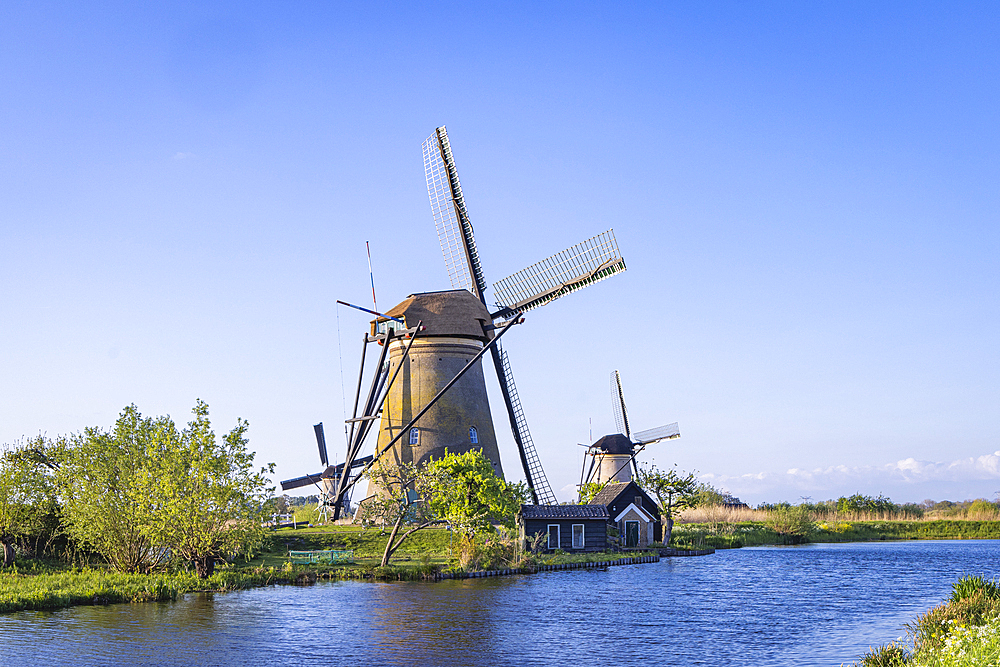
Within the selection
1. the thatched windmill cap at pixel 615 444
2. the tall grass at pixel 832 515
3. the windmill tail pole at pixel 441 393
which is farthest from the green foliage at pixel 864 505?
the windmill tail pole at pixel 441 393

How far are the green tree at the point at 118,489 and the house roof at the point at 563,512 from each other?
15.6m

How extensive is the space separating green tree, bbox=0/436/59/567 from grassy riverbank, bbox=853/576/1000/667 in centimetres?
2494

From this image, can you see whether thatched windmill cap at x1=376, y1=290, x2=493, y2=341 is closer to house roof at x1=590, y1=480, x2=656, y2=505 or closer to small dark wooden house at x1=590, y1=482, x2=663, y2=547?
house roof at x1=590, y1=480, x2=656, y2=505

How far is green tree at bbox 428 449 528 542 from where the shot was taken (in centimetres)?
2836

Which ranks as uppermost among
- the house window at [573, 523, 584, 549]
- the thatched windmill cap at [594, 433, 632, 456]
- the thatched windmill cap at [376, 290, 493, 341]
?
the thatched windmill cap at [376, 290, 493, 341]

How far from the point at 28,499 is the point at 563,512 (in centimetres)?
2033

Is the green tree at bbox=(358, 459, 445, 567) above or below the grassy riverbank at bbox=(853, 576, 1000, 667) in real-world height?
above

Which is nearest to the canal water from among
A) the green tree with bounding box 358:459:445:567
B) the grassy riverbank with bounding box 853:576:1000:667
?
the grassy riverbank with bounding box 853:576:1000:667

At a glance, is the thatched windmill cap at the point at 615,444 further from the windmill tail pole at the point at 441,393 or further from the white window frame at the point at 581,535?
the windmill tail pole at the point at 441,393

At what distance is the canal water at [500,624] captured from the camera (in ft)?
49.2

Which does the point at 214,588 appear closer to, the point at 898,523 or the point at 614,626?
the point at 614,626

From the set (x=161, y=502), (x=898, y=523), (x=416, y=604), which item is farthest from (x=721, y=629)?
(x=898, y=523)

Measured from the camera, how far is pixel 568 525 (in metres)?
37.5

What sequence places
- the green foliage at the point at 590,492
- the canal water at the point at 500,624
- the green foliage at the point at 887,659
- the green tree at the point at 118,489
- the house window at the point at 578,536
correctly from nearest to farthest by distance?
1. the green foliage at the point at 887,659
2. the canal water at the point at 500,624
3. the green tree at the point at 118,489
4. the house window at the point at 578,536
5. the green foliage at the point at 590,492
